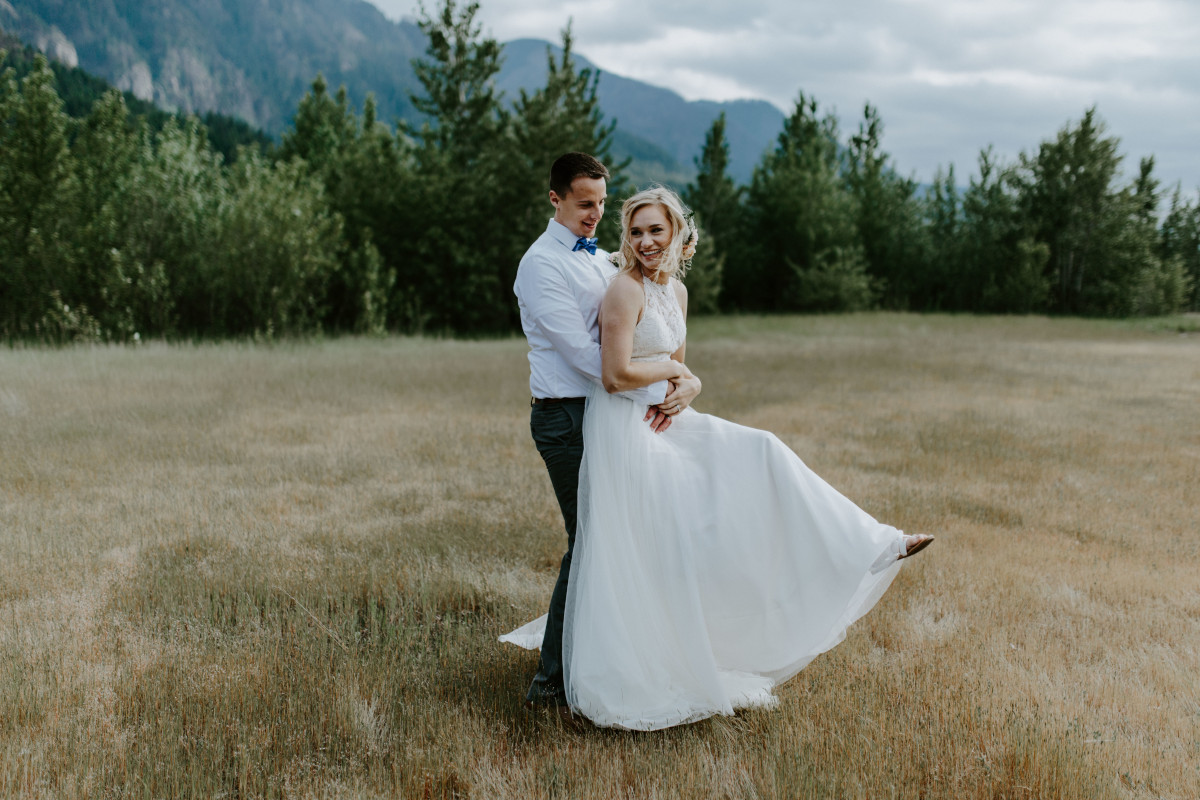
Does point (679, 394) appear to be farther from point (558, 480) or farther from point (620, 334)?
point (558, 480)

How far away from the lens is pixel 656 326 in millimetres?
3723

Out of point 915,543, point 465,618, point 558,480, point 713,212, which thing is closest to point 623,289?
point 558,480

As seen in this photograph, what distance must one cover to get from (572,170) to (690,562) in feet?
6.33

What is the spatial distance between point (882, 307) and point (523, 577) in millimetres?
56817

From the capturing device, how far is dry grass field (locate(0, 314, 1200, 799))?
11.7ft

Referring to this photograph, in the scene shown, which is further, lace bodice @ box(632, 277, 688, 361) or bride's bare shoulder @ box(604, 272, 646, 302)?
lace bodice @ box(632, 277, 688, 361)

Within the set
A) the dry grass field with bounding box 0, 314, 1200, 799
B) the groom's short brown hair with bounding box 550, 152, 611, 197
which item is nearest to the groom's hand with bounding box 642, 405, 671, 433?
the groom's short brown hair with bounding box 550, 152, 611, 197

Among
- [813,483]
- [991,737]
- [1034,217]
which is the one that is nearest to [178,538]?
[813,483]

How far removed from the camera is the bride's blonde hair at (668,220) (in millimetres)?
3604

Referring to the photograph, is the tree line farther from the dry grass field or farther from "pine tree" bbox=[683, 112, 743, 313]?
the dry grass field

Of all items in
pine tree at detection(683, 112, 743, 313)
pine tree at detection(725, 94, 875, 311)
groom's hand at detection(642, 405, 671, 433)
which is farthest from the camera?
pine tree at detection(725, 94, 875, 311)

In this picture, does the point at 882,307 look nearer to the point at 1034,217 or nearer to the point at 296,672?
the point at 1034,217

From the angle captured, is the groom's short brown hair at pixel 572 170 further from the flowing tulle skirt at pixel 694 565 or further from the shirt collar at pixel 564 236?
the flowing tulle skirt at pixel 694 565

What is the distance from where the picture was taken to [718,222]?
176 feet
